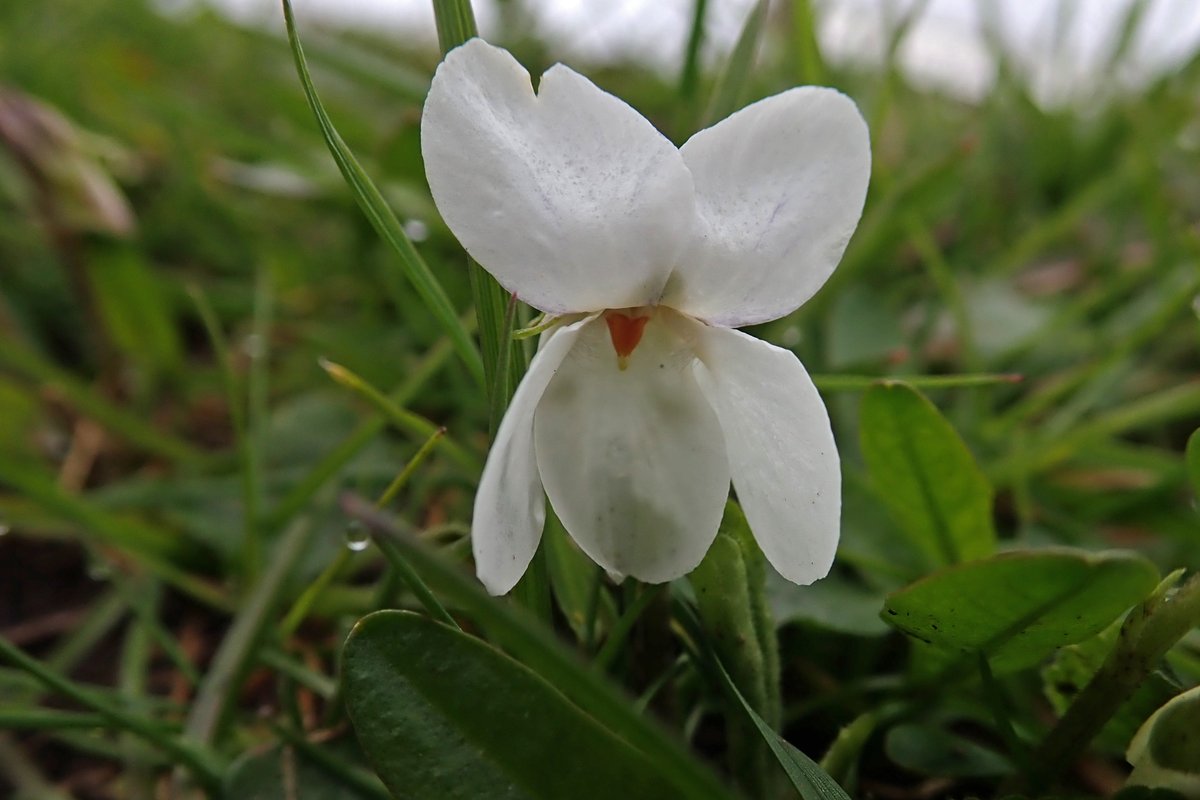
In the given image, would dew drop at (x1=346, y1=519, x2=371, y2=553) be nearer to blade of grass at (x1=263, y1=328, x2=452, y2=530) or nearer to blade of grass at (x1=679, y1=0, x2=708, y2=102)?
blade of grass at (x1=263, y1=328, x2=452, y2=530)

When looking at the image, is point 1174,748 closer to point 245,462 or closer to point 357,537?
point 357,537

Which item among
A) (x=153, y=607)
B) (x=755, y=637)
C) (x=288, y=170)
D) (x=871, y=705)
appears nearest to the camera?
(x=755, y=637)

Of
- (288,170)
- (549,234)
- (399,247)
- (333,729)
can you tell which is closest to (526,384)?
(549,234)

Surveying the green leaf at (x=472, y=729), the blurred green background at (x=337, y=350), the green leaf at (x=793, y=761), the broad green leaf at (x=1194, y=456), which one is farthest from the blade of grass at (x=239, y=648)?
the broad green leaf at (x=1194, y=456)

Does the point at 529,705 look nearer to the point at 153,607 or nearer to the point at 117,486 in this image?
the point at 153,607

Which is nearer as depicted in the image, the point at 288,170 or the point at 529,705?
the point at 529,705

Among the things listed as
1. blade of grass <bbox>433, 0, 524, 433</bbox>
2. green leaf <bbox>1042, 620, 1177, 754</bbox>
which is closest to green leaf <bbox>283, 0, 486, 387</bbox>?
blade of grass <bbox>433, 0, 524, 433</bbox>

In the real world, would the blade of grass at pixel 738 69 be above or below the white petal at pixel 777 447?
above

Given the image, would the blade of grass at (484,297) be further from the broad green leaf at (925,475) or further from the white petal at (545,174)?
the broad green leaf at (925,475)
